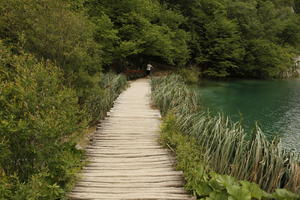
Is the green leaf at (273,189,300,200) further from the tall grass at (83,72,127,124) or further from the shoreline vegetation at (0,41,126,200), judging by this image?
the tall grass at (83,72,127,124)

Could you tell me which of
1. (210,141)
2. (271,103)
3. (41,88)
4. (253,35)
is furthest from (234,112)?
(253,35)

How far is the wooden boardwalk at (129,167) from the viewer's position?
311 centimetres

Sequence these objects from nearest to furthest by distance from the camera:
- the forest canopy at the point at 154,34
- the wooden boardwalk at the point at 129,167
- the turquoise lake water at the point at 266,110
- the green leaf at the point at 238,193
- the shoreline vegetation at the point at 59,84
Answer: the shoreline vegetation at the point at 59,84 → the green leaf at the point at 238,193 → the wooden boardwalk at the point at 129,167 → the forest canopy at the point at 154,34 → the turquoise lake water at the point at 266,110

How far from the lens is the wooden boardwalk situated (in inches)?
122

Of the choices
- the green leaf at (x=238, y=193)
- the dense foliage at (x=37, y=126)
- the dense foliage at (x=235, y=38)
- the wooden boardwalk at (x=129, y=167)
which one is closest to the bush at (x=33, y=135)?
the dense foliage at (x=37, y=126)

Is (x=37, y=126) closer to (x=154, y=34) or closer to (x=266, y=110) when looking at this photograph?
(x=266, y=110)

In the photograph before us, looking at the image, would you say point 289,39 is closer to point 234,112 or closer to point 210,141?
point 234,112

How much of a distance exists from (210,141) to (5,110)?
3782 mm

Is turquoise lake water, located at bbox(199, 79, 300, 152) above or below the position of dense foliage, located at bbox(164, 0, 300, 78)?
below

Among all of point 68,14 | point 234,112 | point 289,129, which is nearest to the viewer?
point 68,14

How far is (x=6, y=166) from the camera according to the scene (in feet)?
9.08

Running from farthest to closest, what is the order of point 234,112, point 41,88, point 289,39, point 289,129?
1. point 289,39
2. point 234,112
3. point 289,129
4. point 41,88

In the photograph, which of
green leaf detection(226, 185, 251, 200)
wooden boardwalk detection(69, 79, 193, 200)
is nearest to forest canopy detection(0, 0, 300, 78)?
wooden boardwalk detection(69, 79, 193, 200)

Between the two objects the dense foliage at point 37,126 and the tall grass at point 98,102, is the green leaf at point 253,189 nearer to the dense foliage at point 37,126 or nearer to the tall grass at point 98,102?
the dense foliage at point 37,126
